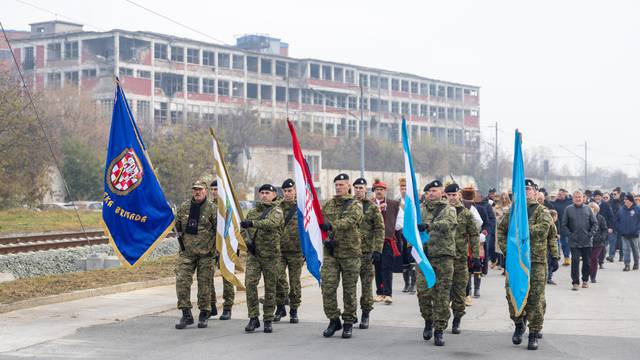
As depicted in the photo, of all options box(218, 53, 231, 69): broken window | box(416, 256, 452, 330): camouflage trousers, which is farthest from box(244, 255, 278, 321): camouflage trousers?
box(218, 53, 231, 69): broken window

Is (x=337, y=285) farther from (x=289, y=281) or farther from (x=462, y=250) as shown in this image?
(x=462, y=250)

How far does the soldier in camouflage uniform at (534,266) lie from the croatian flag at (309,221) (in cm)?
222

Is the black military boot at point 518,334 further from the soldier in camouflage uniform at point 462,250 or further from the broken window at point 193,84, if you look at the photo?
the broken window at point 193,84

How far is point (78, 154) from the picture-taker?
205 ft

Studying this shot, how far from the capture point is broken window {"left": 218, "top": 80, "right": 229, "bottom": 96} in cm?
9594

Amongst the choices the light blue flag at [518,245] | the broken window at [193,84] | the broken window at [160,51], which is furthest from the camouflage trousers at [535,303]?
the broken window at [193,84]

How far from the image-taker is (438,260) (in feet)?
37.4

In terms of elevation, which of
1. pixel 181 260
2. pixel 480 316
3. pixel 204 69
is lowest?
pixel 480 316

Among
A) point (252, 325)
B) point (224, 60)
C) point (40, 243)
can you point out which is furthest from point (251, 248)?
point (224, 60)

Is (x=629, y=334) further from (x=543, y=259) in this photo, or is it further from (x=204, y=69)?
(x=204, y=69)

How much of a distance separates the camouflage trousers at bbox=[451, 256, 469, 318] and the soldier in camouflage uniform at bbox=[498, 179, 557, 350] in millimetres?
671

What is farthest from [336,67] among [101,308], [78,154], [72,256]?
[101,308]

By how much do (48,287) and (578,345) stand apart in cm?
935

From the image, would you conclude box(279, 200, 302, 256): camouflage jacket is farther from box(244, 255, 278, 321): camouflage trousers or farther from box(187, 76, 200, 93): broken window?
box(187, 76, 200, 93): broken window
